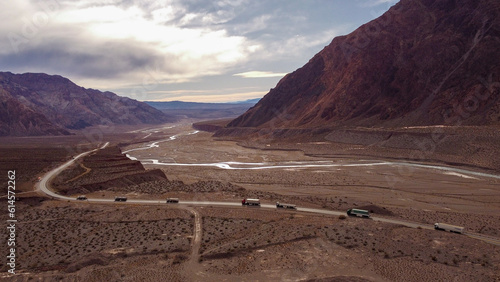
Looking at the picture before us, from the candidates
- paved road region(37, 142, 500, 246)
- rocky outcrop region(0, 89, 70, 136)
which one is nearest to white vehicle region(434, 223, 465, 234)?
paved road region(37, 142, 500, 246)

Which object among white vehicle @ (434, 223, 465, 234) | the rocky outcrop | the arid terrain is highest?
the rocky outcrop

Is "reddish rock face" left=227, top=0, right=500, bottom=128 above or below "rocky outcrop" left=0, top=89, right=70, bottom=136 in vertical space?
above

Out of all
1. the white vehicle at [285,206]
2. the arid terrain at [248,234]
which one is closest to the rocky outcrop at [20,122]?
the arid terrain at [248,234]

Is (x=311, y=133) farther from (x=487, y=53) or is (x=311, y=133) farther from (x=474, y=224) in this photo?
(x=474, y=224)

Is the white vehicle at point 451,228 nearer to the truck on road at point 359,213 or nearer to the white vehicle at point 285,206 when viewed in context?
the truck on road at point 359,213

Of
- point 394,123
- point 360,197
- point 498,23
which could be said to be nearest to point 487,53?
point 498,23

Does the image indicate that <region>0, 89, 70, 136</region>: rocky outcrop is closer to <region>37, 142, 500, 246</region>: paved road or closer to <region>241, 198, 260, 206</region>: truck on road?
<region>37, 142, 500, 246</region>: paved road

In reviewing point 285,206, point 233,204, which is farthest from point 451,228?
point 233,204
